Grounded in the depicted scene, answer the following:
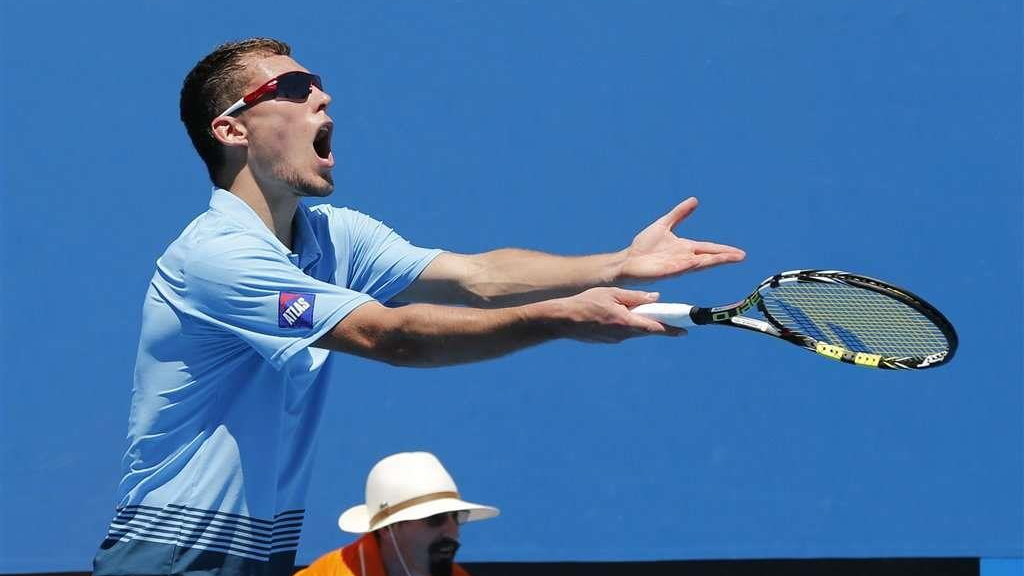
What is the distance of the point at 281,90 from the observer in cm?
365

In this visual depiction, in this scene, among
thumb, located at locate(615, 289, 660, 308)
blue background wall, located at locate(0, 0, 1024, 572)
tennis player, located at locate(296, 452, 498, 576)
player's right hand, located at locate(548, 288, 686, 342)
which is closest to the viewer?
player's right hand, located at locate(548, 288, 686, 342)

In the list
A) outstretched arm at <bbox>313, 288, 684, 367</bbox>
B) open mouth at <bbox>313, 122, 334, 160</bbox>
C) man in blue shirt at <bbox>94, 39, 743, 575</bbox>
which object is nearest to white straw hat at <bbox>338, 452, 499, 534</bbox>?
man in blue shirt at <bbox>94, 39, 743, 575</bbox>

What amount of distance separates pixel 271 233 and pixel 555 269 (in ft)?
2.37

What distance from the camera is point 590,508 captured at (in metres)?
5.00

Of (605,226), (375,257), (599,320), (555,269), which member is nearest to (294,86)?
(375,257)

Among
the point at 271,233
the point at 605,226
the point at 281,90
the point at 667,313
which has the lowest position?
the point at 667,313

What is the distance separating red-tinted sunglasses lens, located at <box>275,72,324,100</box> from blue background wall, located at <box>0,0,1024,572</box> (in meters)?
1.23

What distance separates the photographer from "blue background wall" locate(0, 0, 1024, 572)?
4820mm

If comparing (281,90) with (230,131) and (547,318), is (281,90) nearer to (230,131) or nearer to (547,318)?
(230,131)

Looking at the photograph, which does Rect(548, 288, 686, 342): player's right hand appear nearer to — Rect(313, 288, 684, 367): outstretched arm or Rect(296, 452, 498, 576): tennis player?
Rect(313, 288, 684, 367): outstretched arm

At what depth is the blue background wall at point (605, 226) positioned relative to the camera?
15.8ft

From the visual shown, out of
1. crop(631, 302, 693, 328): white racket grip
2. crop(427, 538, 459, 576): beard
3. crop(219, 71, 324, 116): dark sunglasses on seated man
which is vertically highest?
crop(219, 71, 324, 116): dark sunglasses on seated man

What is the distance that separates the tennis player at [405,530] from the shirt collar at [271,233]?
52cm

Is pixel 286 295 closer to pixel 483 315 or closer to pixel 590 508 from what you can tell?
pixel 483 315
